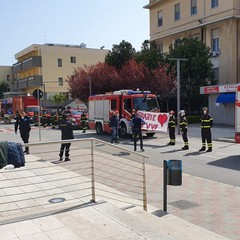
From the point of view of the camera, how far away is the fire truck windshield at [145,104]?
813 inches

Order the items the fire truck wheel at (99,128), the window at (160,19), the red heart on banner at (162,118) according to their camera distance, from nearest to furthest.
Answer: the red heart on banner at (162,118) → the fire truck wheel at (99,128) → the window at (160,19)

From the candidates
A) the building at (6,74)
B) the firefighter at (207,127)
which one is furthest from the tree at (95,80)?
the building at (6,74)

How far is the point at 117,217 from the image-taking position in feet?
18.4

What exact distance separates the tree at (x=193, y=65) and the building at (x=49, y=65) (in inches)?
1440

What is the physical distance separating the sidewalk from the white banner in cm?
1124

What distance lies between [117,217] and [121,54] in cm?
3875

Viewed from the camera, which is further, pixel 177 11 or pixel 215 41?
pixel 177 11

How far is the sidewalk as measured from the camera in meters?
4.96

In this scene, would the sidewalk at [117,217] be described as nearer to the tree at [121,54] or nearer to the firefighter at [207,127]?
the firefighter at [207,127]

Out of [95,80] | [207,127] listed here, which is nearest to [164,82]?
[95,80]

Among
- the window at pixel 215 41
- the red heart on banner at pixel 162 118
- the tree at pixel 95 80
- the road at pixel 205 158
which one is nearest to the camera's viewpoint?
the road at pixel 205 158

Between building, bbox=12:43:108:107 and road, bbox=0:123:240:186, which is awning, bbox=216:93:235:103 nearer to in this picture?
road, bbox=0:123:240:186

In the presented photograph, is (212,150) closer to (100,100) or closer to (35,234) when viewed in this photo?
(100,100)

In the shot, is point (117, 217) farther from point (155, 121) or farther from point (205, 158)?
point (155, 121)
